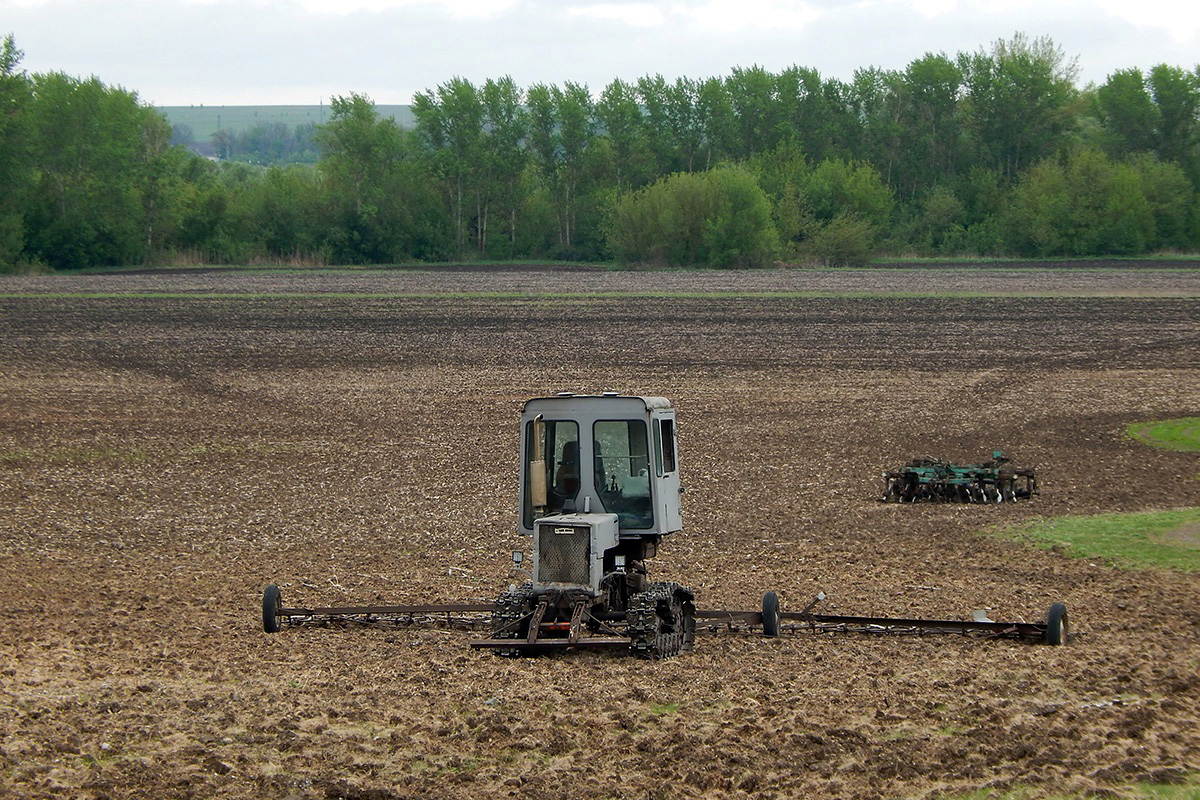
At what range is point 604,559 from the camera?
13055 millimetres

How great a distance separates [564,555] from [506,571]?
5.13m

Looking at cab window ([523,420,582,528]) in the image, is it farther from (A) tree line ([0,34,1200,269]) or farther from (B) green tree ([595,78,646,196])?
(B) green tree ([595,78,646,196])

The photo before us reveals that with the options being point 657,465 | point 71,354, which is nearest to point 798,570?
point 657,465

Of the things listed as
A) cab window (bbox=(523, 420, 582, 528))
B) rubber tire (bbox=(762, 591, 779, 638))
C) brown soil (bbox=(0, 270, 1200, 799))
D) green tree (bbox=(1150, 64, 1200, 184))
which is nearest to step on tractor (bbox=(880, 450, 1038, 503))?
brown soil (bbox=(0, 270, 1200, 799))

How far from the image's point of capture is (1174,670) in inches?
474

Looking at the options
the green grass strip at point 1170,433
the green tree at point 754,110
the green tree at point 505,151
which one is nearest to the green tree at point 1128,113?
the green tree at point 754,110

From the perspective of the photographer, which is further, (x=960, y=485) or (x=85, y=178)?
(x=85, y=178)

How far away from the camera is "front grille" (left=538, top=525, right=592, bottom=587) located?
12.5 metres

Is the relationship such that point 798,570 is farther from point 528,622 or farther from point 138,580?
point 138,580

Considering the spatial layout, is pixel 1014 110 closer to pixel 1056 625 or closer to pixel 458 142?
pixel 458 142

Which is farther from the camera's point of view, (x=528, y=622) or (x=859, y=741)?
(x=528, y=622)

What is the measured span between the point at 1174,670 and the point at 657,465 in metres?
4.82

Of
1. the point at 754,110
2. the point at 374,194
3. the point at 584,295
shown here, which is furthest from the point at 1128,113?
the point at 584,295

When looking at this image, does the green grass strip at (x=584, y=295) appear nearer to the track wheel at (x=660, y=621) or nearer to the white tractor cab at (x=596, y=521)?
the white tractor cab at (x=596, y=521)
